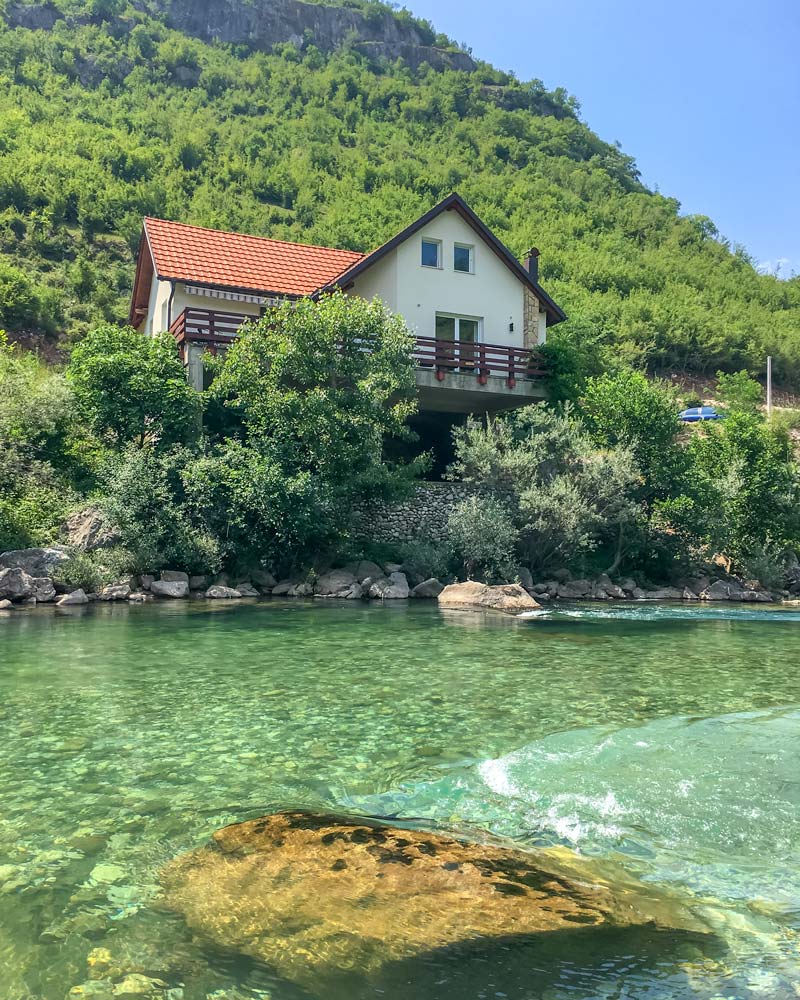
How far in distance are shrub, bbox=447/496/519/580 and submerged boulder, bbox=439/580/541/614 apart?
2197 mm

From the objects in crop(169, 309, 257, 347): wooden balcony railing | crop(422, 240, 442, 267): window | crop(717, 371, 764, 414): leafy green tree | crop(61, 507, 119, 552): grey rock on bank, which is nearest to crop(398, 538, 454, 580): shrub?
crop(61, 507, 119, 552): grey rock on bank

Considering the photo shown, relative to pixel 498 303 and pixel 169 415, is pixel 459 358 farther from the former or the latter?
pixel 169 415

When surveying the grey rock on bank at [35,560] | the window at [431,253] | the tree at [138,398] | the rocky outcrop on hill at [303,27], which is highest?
the rocky outcrop on hill at [303,27]

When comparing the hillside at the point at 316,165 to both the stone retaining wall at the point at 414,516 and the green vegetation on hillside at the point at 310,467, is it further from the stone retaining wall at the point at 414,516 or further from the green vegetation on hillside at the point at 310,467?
the stone retaining wall at the point at 414,516

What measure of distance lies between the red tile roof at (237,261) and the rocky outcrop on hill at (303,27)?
9587 cm

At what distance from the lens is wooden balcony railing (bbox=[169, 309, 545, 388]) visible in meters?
24.1

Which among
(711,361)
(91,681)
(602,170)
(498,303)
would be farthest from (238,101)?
(91,681)

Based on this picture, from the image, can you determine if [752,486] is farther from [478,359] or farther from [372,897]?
[372,897]

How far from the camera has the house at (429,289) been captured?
2669cm

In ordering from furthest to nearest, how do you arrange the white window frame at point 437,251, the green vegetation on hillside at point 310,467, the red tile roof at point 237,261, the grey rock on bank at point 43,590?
the white window frame at point 437,251 < the red tile roof at point 237,261 < the green vegetation on hillside at point 310,467 < the grey rock on bank at point 43,590

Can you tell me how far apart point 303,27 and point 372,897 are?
437 ft

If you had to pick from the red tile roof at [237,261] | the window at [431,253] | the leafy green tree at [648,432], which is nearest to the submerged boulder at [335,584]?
the leafy green tree at [648,432]

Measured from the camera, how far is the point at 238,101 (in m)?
91.1

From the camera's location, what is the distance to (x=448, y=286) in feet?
94.8
